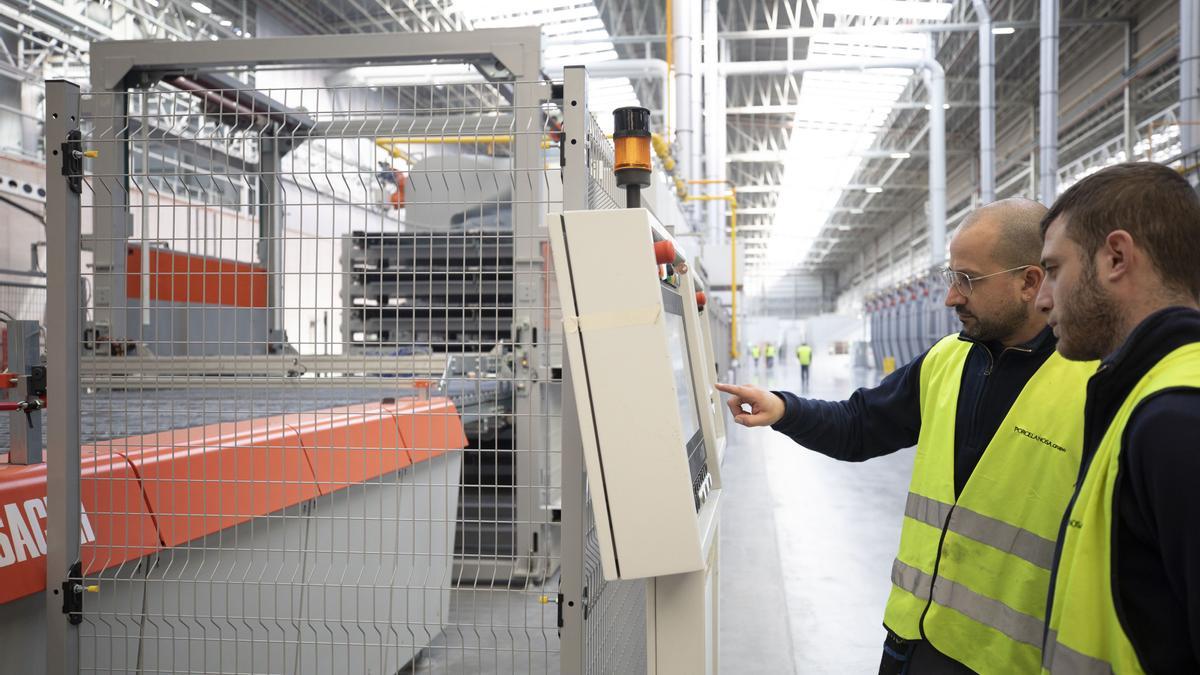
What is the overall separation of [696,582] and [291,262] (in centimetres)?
743

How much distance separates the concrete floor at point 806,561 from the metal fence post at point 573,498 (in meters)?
2.16

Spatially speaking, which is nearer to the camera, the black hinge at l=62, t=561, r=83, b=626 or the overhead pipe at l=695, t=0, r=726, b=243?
the black hinge at l=62, t=561, r=83, b=626

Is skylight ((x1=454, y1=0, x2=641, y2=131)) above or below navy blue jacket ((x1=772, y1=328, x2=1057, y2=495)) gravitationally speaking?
above

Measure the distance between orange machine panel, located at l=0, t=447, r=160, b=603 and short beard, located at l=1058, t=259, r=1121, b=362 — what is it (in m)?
1.95

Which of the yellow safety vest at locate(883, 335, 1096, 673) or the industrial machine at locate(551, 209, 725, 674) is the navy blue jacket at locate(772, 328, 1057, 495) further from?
the industrial machine at locate(551, 209, 725, 674)

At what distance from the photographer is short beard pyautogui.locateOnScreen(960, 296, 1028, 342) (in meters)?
1.71

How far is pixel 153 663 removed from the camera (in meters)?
2.09

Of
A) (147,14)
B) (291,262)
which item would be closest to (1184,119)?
(291,262)

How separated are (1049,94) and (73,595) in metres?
13.4

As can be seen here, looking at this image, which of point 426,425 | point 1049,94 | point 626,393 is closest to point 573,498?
point 626,393

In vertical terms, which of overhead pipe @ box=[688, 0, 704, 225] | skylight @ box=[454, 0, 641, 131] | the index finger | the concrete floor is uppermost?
skylight @ box=[454, 0, 641, 131]

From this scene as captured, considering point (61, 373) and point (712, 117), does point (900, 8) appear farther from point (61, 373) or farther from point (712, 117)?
point (61, 373)

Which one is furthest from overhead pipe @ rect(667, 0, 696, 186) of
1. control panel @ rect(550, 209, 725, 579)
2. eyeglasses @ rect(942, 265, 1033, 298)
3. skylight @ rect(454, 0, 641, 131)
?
control panel @ rect(550, 209, 725, 579)

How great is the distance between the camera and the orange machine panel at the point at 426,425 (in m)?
2.75
